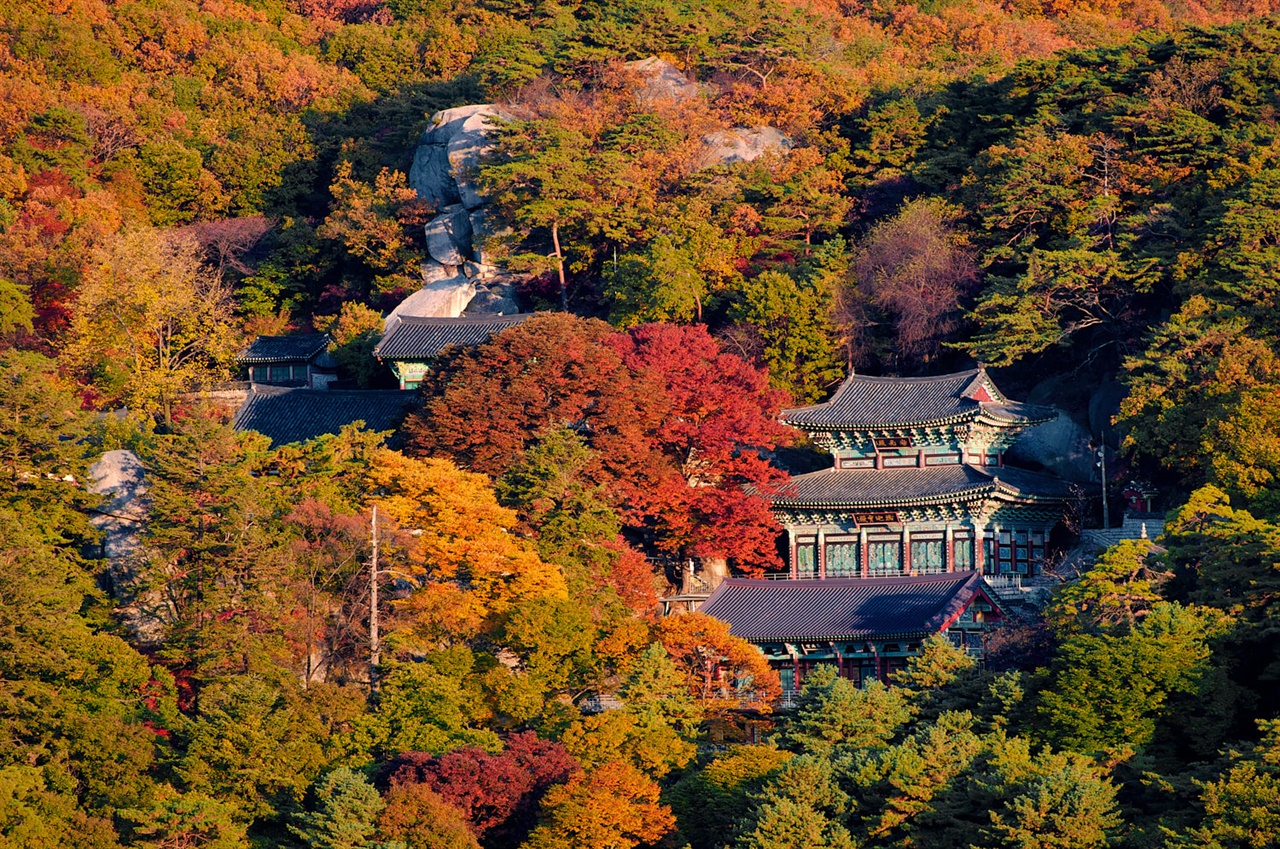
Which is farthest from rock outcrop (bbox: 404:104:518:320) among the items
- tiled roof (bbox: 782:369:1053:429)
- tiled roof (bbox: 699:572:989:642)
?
tiled roof (bbox: 699:572:989:642)

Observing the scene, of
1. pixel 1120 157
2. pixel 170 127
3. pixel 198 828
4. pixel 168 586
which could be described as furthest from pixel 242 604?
pixel 170 127

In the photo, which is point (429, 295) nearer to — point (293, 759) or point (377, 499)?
point (377, 499)

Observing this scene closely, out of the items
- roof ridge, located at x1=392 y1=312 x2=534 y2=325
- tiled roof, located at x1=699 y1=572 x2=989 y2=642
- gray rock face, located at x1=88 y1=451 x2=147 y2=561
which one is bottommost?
tiled roof, located at x1=699 y1=572 x2=989 y2=642

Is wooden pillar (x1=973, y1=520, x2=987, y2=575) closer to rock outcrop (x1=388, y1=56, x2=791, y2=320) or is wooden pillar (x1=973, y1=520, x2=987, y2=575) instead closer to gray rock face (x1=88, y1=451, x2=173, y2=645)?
rock outcrop (x1=388, y1=56, x2=791, y2=320)

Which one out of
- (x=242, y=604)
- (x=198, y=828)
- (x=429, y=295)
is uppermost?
(x=429, y=295)

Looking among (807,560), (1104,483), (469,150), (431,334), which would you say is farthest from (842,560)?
(469,150)

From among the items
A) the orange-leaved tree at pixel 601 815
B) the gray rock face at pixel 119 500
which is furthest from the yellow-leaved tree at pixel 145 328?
the orange-leaved tree at pixel 601 815
